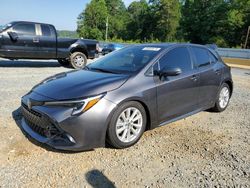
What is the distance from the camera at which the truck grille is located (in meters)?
3.57

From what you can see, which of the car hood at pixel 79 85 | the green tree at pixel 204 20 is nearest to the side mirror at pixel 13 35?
the car hood at pixel 79 85

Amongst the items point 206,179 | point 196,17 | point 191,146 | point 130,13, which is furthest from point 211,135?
point 130,13

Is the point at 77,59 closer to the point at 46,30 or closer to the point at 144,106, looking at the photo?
the point at 46,30

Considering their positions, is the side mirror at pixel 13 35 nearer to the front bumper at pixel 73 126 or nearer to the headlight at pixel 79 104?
the front bumper at pixel 73 126

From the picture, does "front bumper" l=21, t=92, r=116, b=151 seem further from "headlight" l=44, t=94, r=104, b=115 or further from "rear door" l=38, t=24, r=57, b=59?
"rear door" l=38, t=24, r=57, b=59

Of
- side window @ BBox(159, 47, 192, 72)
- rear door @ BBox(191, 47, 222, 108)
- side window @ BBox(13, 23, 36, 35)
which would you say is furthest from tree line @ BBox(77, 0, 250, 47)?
side window @ BBox(159, 47, 192, 72)

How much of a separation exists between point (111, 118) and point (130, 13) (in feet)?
336

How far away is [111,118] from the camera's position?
371 cm

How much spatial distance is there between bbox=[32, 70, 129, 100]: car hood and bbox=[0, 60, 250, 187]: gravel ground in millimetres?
777

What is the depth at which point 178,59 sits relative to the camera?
→ 4.85 meters

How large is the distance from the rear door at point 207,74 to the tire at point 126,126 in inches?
63.9

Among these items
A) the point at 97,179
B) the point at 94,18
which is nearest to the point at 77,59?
the point at 97,179

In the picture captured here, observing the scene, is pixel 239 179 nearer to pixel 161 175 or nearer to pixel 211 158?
pixel 211 158

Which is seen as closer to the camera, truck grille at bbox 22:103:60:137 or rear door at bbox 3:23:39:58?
truck grille at bbox 22:103:60:137
